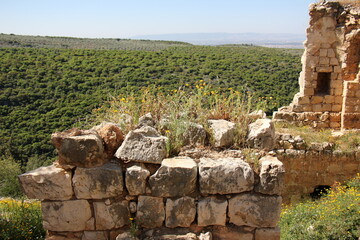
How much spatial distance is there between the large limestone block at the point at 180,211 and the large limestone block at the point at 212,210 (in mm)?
73

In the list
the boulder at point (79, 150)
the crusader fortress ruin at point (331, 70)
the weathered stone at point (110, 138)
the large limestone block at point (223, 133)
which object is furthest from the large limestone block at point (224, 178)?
the crusader fortress ruin at point (331, 70)

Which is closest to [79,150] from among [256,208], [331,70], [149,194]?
[149,194]

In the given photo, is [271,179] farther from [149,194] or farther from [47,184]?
[47,184]

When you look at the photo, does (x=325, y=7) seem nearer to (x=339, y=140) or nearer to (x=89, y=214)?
(x=339, y=140)

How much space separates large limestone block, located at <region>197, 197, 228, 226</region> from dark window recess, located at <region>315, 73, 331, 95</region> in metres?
8.36

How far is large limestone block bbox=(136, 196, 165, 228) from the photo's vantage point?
3145 millimetres

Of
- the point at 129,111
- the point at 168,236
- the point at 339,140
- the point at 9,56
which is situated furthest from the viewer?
the point at 9,56

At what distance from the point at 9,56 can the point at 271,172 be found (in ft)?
93.2

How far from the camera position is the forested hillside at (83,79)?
17000 millimetres

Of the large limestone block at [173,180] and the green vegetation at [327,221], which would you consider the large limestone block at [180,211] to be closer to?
the large limestone block at [173,180]

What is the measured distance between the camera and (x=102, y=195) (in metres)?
3.15

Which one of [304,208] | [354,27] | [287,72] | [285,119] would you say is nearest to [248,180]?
[304,208]

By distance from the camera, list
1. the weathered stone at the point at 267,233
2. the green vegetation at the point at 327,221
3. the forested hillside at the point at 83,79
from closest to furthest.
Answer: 1. the weathered stone at the point at 267,233
2. the green vegetation at the point at 327,221
3. the forested hillside at the point at 83,79

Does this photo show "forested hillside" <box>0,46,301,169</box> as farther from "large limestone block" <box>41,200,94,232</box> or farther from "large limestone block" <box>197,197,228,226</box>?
"large limestone block" <box>41,200,94,232</box>
